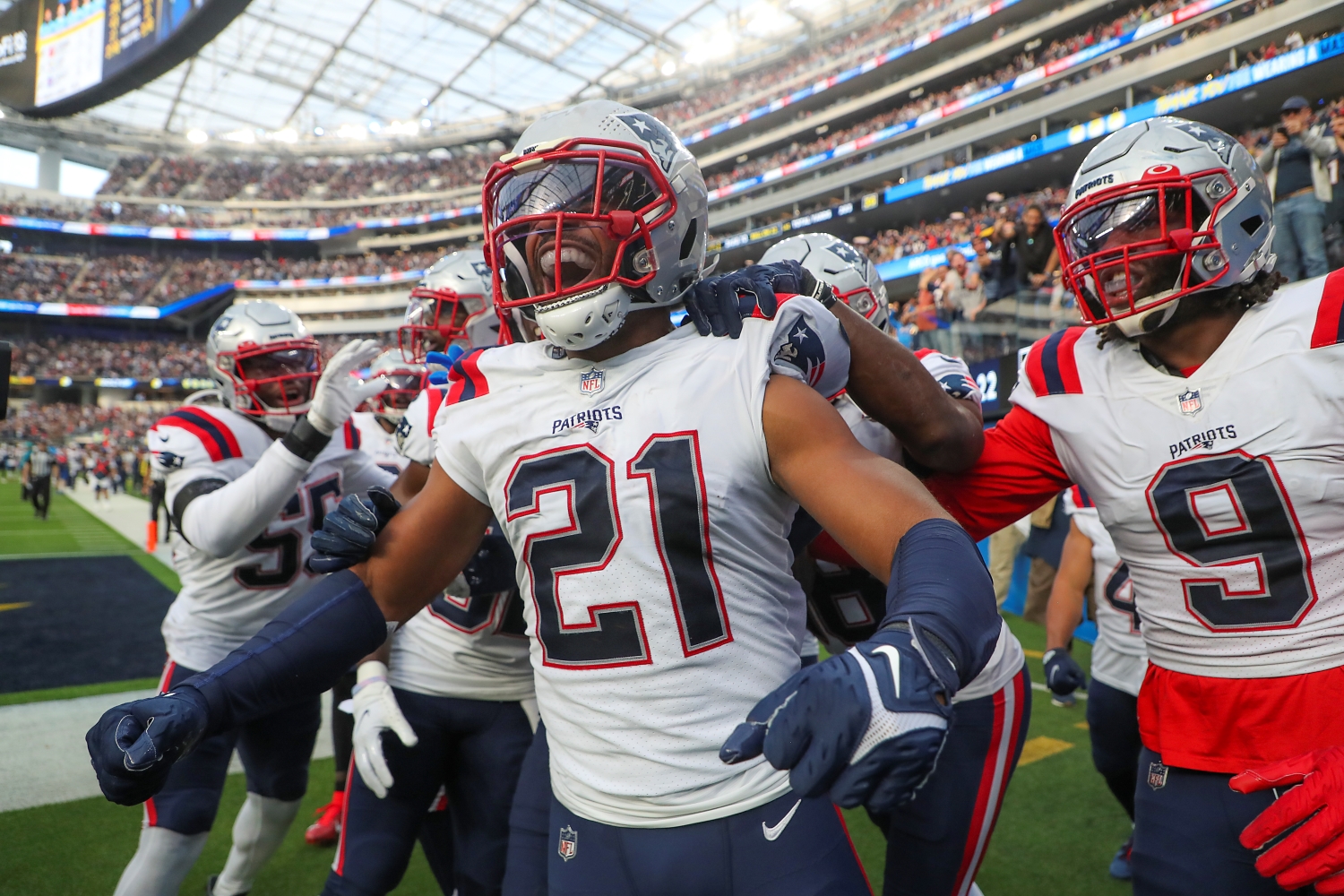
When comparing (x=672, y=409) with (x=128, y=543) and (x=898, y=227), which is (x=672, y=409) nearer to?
(x=128, y=543)

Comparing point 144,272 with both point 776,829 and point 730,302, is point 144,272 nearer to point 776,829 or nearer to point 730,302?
point 730,302

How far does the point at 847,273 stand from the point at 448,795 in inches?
86.0

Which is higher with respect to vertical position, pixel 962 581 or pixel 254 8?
A: pixel 254 8

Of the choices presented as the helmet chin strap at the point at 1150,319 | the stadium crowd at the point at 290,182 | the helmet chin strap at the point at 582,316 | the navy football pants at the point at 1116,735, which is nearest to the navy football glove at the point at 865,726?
the helmet chin strap at the point at 582,316

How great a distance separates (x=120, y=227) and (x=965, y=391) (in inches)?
2192

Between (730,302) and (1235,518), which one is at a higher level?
(730,302)

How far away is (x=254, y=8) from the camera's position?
34.7 metres

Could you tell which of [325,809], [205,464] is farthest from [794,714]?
[325,809]

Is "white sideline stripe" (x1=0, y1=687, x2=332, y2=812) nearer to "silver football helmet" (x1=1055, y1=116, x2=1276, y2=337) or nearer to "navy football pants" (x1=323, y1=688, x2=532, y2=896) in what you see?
"navy football pants" (x1=323, y1=688, x2=532, y2=896)

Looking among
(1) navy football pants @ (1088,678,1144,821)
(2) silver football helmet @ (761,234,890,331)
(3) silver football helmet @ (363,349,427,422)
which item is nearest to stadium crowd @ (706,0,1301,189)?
(1) navy football pants @ (1088,678,1144,821)

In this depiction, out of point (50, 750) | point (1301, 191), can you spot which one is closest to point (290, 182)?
point (50, 750)

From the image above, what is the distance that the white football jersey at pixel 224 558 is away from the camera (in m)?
3.22

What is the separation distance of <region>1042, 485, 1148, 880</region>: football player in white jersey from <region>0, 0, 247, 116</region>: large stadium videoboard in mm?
12858

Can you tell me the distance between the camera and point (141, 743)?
4.74 feet
